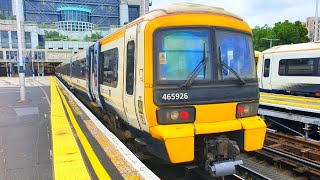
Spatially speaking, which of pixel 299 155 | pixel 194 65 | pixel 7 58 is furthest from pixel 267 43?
pixel 7 58

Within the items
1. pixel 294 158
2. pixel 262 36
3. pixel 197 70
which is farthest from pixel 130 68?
pixel 262 36

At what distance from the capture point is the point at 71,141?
589 cm

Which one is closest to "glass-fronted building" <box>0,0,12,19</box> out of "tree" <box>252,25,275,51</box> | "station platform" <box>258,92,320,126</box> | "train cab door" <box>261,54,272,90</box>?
"tree" <box>252,25,275,51</box>

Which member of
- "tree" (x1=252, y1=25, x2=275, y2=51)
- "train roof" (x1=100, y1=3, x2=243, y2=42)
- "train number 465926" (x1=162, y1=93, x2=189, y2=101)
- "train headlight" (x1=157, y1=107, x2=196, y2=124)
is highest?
"tree" (x1=252, y1=25, x2=275, y2=51)

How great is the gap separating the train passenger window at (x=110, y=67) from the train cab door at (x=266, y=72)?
11.9 metres

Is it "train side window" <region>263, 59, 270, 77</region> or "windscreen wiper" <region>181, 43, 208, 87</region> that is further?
"train side window" <region>263, 59, 270, 77</region>

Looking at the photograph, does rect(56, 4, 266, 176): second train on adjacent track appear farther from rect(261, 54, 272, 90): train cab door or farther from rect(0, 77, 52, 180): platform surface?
rect(261, 54, 272, 90): train cab door

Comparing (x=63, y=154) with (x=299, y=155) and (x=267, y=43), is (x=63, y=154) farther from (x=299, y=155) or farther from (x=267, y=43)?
(x=267, y=43)

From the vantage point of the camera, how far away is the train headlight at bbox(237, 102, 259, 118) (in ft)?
17.3

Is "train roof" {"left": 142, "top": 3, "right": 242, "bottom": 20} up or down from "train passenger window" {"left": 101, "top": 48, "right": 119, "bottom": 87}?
up

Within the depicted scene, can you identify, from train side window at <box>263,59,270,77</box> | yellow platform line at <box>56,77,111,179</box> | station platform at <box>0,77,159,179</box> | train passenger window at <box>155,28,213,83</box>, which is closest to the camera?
yellow platform line at <box>56,77,111,179</box>

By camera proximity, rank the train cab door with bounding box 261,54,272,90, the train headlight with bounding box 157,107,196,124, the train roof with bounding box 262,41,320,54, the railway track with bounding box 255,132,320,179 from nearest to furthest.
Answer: the train headlight with bounding box 157,107,196,124
the railway track with bounding box 255,132,320,179
the train roof with bounding box 262,41,320,54
the train cab door with bounding box 261,54,272,90

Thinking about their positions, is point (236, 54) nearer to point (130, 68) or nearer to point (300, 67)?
point (130, 68)

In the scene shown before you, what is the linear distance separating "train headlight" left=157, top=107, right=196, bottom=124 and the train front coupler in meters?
0.58
